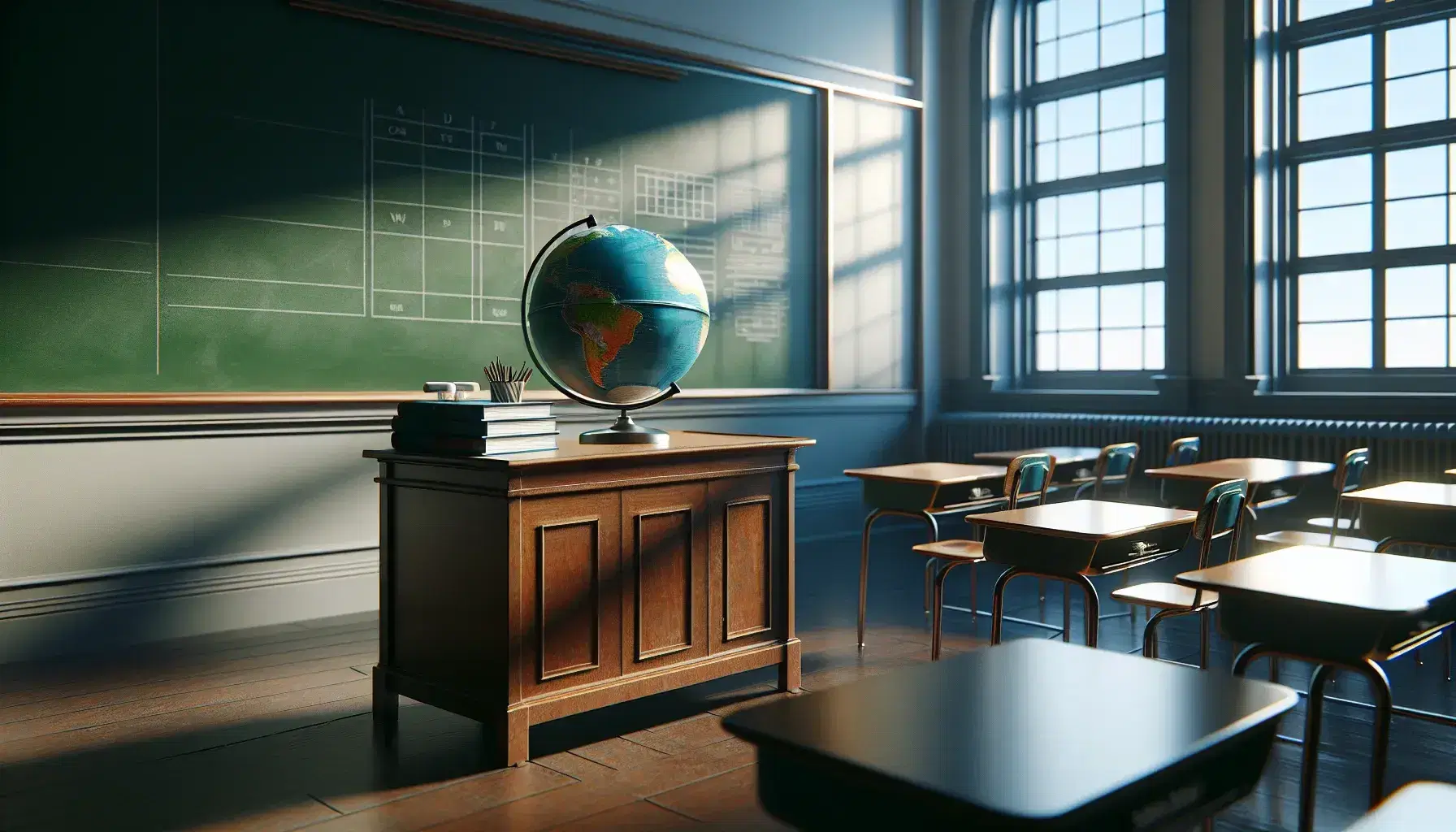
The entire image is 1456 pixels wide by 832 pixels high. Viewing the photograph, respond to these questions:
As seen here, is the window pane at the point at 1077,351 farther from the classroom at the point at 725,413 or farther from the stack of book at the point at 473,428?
the stack of book at the point at 473,428

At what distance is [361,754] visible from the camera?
3.03 metres

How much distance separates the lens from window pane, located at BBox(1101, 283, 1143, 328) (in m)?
7.23

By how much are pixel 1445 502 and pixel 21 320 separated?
16.4ft

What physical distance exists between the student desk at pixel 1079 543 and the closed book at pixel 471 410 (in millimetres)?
1378

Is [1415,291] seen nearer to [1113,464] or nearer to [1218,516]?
[1113,464]

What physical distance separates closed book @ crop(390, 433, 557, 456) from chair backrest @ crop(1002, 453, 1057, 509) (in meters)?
2.16

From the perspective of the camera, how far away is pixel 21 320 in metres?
4.11

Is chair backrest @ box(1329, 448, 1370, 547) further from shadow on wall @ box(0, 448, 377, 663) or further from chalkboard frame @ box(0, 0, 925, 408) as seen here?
shadow on wall @ box(0, 448, 377, 663)

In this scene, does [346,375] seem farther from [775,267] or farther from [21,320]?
[775,267]

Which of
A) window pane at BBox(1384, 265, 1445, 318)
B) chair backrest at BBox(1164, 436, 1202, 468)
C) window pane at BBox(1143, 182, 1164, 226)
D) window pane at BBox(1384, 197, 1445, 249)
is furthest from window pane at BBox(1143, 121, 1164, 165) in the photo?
chair backrest at BBox(1164, 436, 1202, 468)

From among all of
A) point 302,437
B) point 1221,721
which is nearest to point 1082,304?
point 302,437

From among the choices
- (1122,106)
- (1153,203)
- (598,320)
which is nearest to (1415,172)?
(1153,203)

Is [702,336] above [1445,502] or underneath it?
above

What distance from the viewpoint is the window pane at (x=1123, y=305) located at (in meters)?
7.23
